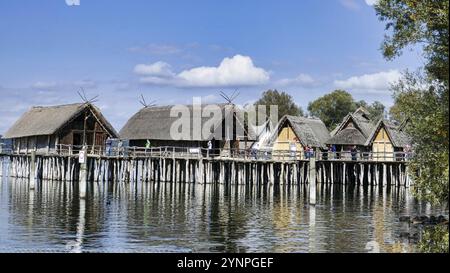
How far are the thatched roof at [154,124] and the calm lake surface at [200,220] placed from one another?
37.4 ft

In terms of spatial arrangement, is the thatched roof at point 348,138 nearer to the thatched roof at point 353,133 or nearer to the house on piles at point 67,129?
the thatched roof at point 353,133

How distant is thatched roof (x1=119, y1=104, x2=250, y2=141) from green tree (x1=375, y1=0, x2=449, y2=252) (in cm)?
3403

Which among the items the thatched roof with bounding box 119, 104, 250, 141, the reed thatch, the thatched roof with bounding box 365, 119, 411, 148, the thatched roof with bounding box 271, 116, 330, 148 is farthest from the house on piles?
the thatched roof with bounding box 365, 119, 411, 148

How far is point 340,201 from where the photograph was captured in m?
39.4

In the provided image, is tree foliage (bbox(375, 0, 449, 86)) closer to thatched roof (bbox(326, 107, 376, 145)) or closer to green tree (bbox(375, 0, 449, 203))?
green tree (bbox(375, 0, 449, 203))

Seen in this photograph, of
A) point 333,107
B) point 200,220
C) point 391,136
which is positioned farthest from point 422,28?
point 333,107

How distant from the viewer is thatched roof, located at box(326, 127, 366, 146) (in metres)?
58.2

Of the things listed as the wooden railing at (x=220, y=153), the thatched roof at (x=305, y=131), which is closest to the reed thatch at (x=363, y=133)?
the thatched roof at (x=305, y=131)

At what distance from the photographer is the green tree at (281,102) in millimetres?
102188

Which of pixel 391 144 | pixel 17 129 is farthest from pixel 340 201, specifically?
pixel 17 129

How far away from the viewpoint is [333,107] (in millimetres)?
98938

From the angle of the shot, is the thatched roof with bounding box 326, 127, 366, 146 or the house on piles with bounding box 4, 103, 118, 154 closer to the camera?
the house on piles with bounding box 4, 103, 118, 154

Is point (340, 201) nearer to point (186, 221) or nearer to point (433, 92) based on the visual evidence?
point (186, 221)
